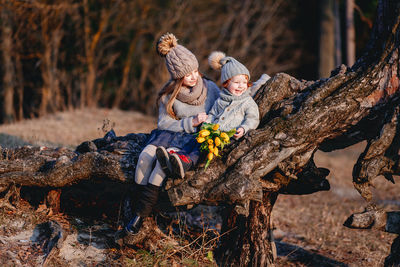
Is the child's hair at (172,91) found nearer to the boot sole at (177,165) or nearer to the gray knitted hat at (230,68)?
the gray knitted hat at (230,68)

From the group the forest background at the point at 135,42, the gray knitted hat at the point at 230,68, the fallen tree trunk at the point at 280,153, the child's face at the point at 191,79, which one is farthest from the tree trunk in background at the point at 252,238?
the forest background at the point at 135,42

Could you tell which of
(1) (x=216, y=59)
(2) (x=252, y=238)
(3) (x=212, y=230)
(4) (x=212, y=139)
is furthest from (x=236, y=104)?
(3) (x=212, y=230)

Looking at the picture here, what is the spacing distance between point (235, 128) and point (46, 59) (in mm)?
11049

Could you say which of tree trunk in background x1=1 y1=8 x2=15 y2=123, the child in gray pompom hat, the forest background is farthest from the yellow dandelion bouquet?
tree trunk in background x1=1 y1=8 x2=15 y2=123

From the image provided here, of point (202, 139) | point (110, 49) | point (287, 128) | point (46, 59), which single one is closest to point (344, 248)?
point (287, 128)

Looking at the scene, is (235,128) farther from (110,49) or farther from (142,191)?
(110,49)

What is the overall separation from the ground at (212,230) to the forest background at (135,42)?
168 inches

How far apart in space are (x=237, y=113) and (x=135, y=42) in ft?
38.5

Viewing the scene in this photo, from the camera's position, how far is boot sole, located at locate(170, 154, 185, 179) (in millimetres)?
3754

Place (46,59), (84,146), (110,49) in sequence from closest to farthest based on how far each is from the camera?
(84,146), (46,59), (110,49)

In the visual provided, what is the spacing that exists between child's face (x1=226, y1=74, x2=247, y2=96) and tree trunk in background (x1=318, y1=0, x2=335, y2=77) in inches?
444

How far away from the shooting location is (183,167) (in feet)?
12.5

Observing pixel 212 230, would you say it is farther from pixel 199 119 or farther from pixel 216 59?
pixel 216 59

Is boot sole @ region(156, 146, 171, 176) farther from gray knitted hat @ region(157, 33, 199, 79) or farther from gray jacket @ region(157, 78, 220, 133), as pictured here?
gray knitted hat @ region(157, 33, 199, 79)
